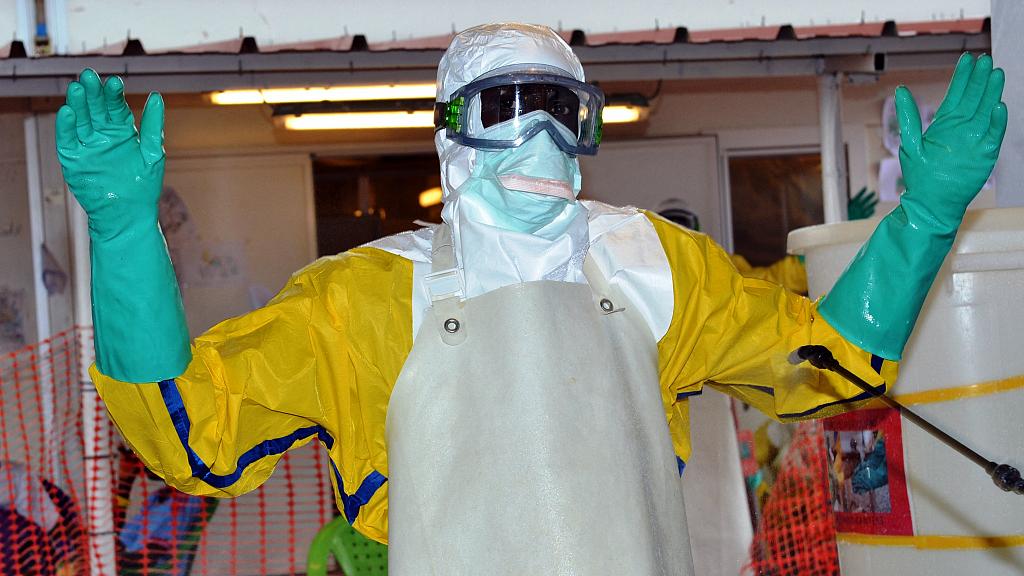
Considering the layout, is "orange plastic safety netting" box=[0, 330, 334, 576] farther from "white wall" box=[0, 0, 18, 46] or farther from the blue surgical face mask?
the blue surgical face mask

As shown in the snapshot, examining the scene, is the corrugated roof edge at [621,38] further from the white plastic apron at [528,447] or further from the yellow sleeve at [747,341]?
the white plastic apron at [528,447]

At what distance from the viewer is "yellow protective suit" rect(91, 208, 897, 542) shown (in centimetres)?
188

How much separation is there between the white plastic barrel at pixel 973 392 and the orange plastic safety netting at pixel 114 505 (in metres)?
3.29

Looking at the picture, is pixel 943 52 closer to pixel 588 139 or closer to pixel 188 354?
pixel 588 139

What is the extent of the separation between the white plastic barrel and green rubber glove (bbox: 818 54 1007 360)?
0.53m

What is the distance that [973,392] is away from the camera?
2580mm

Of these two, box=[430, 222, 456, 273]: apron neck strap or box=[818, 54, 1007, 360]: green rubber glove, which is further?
box=[430, 222, 456, 273]: apron neck strap

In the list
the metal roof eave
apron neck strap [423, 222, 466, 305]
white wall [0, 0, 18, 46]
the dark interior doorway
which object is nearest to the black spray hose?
apron neck strap [423, 222, 466, 305]

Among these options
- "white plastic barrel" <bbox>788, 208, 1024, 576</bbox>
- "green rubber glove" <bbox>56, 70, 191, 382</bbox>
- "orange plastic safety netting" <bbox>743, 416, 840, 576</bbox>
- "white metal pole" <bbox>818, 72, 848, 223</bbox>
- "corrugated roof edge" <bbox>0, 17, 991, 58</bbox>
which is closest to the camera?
"green rubber glove" <bbox>56, 70, 191, 382</bbox>

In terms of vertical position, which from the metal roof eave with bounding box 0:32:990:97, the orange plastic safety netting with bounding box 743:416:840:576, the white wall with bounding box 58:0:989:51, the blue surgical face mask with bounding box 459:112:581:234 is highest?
the white wall with bounding box 58:0:989:51

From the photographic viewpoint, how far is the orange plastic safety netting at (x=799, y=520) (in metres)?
4.21

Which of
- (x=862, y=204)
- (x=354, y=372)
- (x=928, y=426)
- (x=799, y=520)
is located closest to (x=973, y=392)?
(x=928, y=426)

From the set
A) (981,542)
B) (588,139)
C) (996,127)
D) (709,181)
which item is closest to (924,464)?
(981,542)

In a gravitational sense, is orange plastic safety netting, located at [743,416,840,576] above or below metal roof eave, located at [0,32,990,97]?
below
